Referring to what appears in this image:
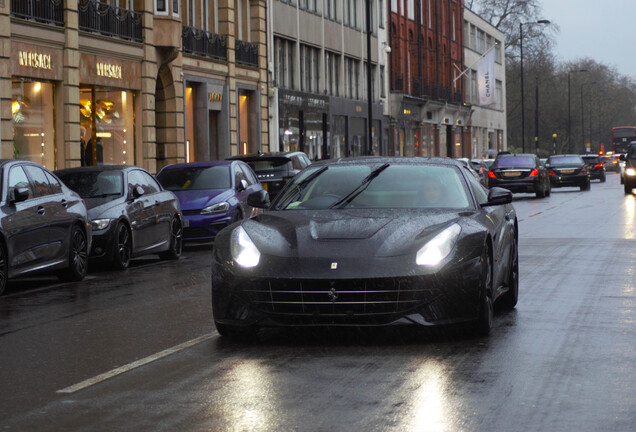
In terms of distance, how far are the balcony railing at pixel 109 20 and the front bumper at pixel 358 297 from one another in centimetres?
2499

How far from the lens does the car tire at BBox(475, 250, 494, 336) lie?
9.45 meters

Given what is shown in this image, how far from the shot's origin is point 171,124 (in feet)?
132

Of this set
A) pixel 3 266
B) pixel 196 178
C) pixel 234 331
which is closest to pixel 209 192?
pixel 196 178

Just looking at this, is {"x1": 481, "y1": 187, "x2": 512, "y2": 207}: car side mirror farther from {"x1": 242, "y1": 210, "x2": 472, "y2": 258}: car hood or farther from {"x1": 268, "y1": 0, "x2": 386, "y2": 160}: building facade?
{"x1": 268, "y1": 0, "x2": 386, "y2": 160}: building facade

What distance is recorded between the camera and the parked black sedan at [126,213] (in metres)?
18.1

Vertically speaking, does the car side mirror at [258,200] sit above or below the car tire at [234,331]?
above

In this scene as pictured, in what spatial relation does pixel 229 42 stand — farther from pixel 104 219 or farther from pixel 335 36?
pixel 104 219

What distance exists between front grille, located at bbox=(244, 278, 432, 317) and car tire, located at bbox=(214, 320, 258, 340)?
24.0 inches

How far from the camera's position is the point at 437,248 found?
927 cm

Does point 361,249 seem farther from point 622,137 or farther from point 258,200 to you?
point 622,137

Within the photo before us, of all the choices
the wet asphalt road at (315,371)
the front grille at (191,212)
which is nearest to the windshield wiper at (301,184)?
the wet asphalt road at (315,371)

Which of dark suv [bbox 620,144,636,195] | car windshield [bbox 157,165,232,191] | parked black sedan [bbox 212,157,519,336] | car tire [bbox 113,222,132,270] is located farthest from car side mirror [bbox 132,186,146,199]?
dark suv [bbox 620,144,636,195]

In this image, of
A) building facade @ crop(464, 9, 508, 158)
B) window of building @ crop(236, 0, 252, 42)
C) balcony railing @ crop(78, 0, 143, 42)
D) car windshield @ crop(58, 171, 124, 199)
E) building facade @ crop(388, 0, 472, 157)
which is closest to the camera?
car windshield @ crop(58, 171, 124, 199)

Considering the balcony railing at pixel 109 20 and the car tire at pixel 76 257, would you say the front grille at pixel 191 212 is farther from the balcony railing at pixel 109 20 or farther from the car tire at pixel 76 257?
the balcony railing at pixel 109 20
